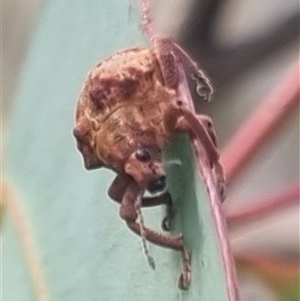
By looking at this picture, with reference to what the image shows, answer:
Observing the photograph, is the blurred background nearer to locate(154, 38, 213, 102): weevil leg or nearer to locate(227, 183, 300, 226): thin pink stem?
locate(227, 183, 300, 226): thin pink stem

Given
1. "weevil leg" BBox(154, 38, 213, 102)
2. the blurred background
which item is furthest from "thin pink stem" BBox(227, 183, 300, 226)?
"weevil leg" BBox(154, 38, 213, 102)

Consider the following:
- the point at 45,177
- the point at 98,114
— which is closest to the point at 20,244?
the point at 45,177

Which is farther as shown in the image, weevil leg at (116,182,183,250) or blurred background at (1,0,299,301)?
blurred background at (1,0,299,301)

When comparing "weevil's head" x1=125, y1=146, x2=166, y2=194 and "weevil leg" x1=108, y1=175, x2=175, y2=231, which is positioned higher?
"weevil's head" x1=125, y1=146, x2=166, y2=194

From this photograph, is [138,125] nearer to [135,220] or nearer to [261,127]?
[135,220]

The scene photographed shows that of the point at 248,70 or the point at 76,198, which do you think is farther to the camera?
the point at 248,70

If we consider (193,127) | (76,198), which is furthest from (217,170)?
(76,198)

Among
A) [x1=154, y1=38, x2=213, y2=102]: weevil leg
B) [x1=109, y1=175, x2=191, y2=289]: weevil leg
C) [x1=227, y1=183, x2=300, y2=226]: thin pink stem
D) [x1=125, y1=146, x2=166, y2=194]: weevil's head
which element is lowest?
[x1=227, y1=183, x2=300, y2=226]: thin pink stem

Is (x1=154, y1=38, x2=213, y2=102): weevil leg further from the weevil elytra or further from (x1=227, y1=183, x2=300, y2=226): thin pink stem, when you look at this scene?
(x1=227, y1=183, x2=300, y2=226): thin pink stem
